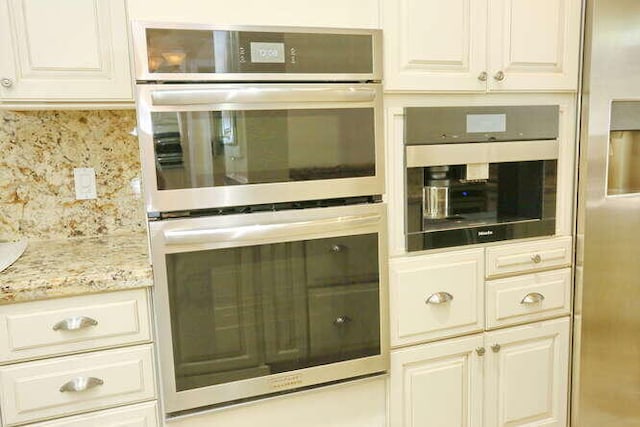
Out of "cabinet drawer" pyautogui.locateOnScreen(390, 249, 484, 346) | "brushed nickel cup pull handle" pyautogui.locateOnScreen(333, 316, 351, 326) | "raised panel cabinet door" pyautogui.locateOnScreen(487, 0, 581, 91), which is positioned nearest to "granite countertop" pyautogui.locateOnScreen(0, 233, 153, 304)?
"brushed nickel cup pull handle" pyautogui.locateOnScreen(333, 316, 351, 326)

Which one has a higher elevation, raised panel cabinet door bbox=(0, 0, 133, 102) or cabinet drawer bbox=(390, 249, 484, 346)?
raised panel cabinet door bbox=(0, 0, 133, 102)

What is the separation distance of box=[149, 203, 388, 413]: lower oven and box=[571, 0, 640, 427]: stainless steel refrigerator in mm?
829

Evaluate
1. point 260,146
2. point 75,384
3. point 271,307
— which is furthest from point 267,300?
point 75,384

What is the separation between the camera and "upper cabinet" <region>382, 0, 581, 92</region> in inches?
60.3

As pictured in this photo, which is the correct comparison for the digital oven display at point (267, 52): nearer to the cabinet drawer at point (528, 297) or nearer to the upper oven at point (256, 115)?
the upper oven at point (256, 115)

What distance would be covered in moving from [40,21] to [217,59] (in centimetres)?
54

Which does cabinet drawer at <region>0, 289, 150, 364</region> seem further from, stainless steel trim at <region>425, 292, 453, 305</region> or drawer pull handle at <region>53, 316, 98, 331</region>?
stainless steel trim at <region>425, 292, 453, 305</region>

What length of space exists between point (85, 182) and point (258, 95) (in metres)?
0.86

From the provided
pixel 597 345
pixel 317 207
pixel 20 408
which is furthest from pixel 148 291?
pixel 597 345

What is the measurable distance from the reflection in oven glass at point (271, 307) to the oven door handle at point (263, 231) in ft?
0.12

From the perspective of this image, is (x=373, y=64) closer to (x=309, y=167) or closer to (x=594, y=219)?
(x=309, y=167)

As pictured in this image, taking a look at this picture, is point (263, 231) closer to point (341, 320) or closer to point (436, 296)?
point (341, 320)

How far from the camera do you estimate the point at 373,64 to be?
4.89 feet

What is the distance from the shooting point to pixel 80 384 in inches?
52.8
